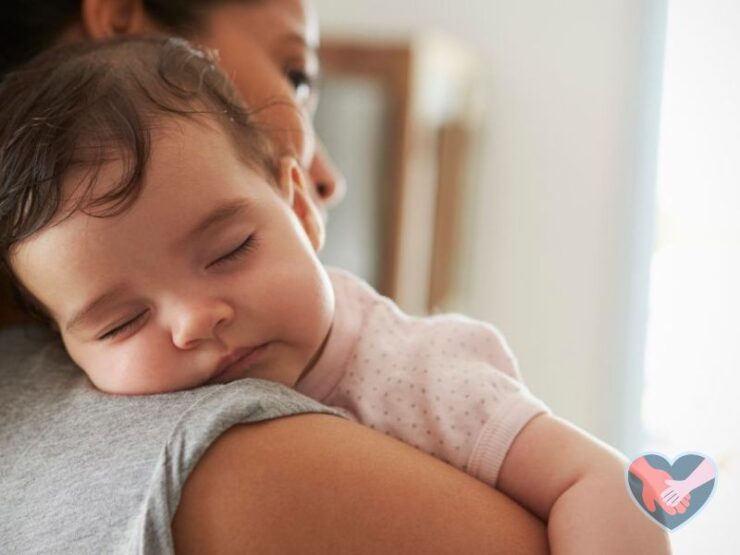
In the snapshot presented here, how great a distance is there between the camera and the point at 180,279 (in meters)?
0.80

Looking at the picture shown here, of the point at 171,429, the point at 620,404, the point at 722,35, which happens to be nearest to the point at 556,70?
the point at 620,404

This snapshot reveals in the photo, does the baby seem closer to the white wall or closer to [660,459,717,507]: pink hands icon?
[660,459,717,507]: pink hands icon

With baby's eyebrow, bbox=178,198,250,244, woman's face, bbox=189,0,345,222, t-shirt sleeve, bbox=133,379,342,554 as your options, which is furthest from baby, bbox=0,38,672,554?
woman's face, bbox=189,0,345,222

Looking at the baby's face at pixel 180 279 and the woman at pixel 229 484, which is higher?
the baby's face at pixel 180 279

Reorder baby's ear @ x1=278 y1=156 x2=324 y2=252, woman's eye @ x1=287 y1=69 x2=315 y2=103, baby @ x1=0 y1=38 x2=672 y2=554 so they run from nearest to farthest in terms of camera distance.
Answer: baby @ x1=0 y1=38 x2=672 y2=554
baby's ear @ x1=278 y1=156 x2=324 y2=252
woman's eye @ x1=287 y1=69 x2=315 y2=103

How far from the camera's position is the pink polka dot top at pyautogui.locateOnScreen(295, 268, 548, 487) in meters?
0.78

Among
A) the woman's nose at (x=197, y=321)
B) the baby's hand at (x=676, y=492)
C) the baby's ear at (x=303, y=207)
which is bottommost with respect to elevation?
the baby's hand at (x=676, y=492)

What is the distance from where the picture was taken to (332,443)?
2.21 feet

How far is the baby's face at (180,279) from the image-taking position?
0.78 m

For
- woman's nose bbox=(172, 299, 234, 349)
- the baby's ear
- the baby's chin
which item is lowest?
the baby's chin

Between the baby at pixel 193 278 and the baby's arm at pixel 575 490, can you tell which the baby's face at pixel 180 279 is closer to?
the baby at pixel 193 278

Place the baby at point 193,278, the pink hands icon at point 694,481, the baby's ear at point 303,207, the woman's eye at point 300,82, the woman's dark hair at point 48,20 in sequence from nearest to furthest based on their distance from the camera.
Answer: the pink hands icon at point 694,481 → the baby at point 193,278 → the baby's ear at point 303,207 → the woman's dark hair at point 48,20 → the woman's eye at point 300,82

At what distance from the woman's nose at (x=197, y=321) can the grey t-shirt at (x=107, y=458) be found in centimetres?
6

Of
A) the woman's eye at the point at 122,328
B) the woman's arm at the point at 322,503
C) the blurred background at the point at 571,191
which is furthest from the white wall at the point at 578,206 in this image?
the woman's eye at the point at 122,328
